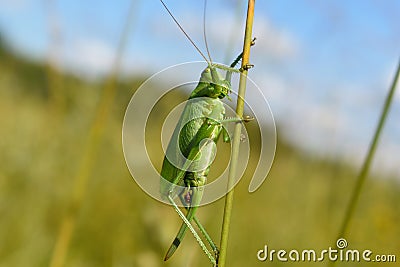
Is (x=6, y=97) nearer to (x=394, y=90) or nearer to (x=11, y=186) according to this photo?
(x=11, y=186)

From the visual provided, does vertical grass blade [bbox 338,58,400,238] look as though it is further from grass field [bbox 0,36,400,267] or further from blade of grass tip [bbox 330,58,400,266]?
grass field [bbox 0,36,400,267]

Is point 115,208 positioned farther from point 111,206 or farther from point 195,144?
point 195,144

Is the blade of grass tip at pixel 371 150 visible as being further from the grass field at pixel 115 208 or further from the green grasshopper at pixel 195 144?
the grass field at pixel 115 208

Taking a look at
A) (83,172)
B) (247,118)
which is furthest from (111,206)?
(247,118)

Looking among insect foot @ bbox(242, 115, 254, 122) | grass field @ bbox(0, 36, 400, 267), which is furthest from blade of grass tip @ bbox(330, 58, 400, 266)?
grass field @ bbox(0, 36, 400, 267)

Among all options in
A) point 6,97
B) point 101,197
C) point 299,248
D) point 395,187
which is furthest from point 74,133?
point 395,187

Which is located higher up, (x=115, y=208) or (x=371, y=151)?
(x=115, y=208)

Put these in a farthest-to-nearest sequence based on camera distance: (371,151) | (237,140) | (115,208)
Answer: (115,208)
(371,151)
(237,140)
